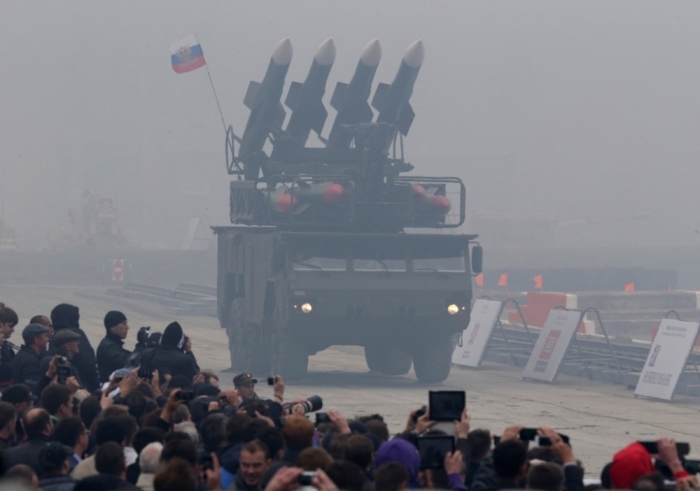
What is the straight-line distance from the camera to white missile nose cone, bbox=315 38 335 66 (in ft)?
63.9

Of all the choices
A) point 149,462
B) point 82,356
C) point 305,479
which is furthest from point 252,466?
point 82,356

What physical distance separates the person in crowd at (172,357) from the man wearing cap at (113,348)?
17.7 inches

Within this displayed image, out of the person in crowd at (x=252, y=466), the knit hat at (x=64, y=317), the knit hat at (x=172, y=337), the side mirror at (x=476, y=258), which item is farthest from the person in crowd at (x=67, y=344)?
the side mirror at (x=476, y=258)

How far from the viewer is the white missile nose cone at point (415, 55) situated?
63.8ft

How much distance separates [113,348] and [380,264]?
811 centimetres

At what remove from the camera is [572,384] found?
1791 centimetres

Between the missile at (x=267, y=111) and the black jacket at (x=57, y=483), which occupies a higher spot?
the missile at (x=267, y=111)

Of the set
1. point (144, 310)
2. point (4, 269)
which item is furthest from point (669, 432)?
point (4, 269)

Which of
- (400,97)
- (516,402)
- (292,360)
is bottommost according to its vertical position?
(516,402)

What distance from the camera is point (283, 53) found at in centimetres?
1945

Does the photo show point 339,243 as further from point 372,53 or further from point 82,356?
point 82,356

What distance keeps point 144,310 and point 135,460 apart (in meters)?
28.3

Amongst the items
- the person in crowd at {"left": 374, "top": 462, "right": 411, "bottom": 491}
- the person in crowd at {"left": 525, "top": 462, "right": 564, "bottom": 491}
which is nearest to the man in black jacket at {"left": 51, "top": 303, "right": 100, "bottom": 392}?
the person in crowd at {"left": 374, "top": 462, "right": 411, "bottom": 491}

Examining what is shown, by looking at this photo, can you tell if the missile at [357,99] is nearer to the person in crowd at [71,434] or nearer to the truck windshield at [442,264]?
the truck windshield at [442,264]
